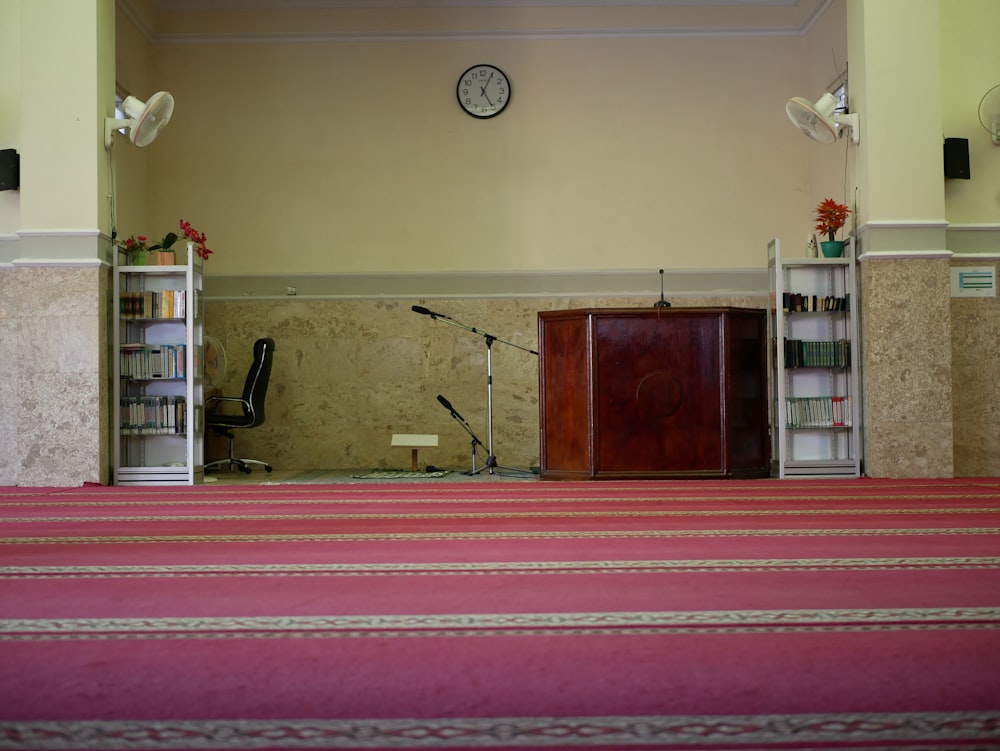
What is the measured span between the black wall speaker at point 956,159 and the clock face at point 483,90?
393cm

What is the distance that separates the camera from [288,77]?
9.23 metres

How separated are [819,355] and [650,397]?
54.4 inches

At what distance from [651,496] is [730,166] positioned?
4901 mm

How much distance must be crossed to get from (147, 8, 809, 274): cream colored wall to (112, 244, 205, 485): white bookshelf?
2.05 m

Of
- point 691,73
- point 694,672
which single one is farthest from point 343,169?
point 694,672

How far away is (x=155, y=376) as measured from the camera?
274 inches

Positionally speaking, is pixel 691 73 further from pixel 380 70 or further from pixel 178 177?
pixel 178 177

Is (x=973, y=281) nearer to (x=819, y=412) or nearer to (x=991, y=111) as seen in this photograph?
(x=991, y=111)

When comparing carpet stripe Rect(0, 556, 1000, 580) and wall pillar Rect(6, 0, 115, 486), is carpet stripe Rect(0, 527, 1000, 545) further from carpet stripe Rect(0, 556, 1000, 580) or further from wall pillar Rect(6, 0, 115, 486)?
wall pillar Rect(6, 0, 115, 486)

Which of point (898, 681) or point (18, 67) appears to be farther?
point (18, 67)

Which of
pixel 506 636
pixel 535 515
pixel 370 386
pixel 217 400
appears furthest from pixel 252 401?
pixel 506 636

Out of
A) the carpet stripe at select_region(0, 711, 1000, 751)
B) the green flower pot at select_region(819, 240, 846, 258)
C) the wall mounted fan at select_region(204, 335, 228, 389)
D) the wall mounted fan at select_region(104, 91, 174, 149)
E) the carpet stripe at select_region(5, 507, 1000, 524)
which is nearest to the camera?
the carpet stripe at select_region(0, 711, 1000, 751)

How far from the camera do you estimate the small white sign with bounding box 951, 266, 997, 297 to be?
277 inches

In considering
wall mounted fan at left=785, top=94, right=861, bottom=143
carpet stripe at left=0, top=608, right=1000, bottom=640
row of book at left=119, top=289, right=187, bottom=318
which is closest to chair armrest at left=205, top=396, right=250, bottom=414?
row of book at left=119, top=289, right=187, bottom=318
